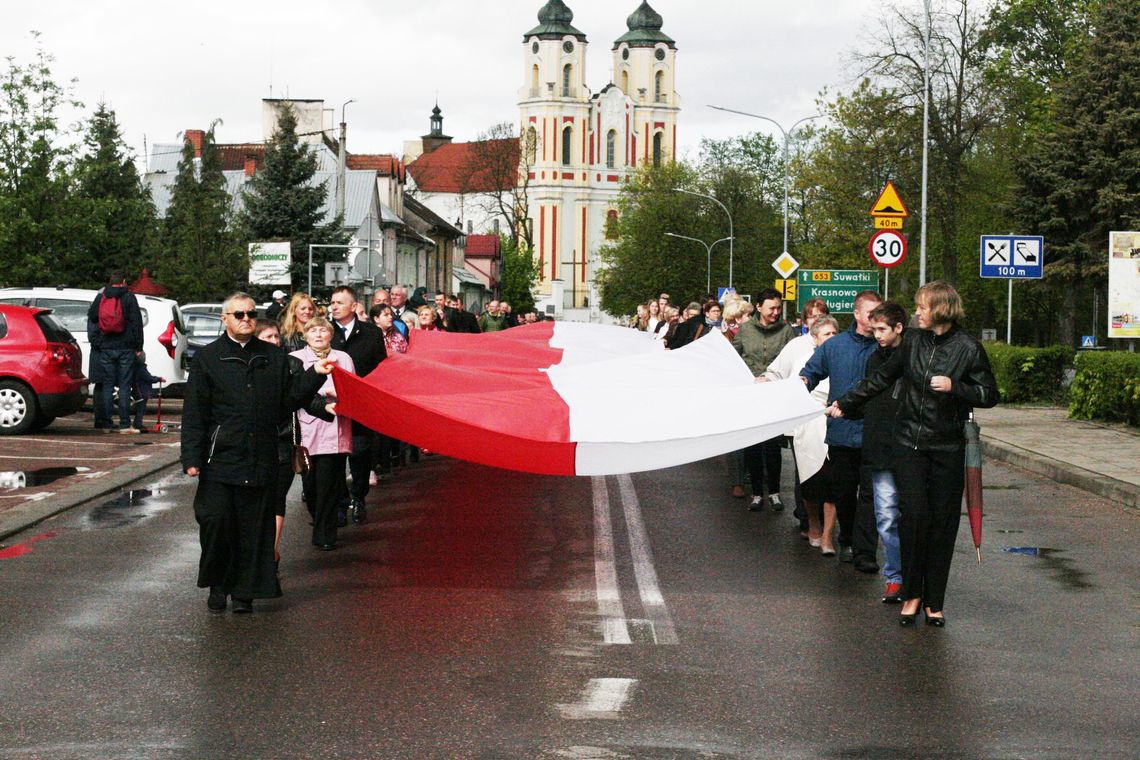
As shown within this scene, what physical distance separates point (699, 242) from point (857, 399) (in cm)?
9594

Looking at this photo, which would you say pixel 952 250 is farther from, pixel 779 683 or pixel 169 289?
pixel 779 683

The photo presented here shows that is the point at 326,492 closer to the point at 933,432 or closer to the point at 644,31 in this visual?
the point at 933,432

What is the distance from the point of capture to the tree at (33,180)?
36969mm

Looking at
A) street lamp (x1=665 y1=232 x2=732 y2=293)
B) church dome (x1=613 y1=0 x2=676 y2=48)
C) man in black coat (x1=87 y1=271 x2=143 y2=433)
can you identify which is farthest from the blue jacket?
church dome (x1=613 y1=0 x2=676 y2=48)

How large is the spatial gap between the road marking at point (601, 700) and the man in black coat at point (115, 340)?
1490 cm

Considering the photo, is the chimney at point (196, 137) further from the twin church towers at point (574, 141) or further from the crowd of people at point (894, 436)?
the crowd of people at point (894, 436)

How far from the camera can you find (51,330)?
69.3 ft

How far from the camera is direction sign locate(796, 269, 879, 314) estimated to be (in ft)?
120

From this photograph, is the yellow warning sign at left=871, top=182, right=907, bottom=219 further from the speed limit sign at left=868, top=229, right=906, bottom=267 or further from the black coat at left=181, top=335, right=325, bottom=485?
the black coat at left=181, top=335, right=325, bottom=485

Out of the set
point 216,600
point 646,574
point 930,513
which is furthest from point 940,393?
point 216,600

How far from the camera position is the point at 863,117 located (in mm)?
52062

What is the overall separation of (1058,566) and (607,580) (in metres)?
3.34

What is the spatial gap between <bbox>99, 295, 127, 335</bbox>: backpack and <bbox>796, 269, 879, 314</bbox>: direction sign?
19196 mm

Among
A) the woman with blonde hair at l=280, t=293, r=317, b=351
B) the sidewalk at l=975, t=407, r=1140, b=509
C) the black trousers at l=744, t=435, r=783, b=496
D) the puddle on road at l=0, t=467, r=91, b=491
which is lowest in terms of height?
the sidewalk at l=975, t=407, r=1140, b=509
